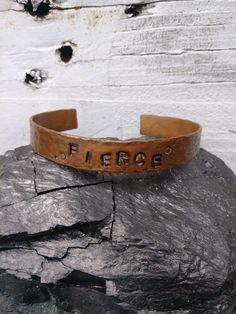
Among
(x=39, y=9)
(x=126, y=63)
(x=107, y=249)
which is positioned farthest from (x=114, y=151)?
(x=39, y=9)

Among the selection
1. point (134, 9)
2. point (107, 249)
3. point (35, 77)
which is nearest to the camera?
point (107, 249)

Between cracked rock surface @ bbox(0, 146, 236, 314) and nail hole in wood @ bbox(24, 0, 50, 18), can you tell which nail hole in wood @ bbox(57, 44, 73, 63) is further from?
cracked rock surface @ bbox(0, 146, 236, 314)

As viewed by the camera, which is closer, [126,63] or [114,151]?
[114,151]

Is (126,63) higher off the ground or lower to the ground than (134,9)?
lower

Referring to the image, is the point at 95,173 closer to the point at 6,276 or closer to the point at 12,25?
the point at 6,276

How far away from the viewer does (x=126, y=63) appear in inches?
37.5

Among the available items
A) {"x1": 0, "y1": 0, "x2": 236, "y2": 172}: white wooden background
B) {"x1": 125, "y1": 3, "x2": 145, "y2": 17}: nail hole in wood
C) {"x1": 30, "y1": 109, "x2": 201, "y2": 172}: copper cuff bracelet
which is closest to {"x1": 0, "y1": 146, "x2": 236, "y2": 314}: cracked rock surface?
{"x1": 30, "y1": 109, "x2": 201, "y2": 172}: copper cuff bracelet

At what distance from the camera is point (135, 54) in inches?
37.1

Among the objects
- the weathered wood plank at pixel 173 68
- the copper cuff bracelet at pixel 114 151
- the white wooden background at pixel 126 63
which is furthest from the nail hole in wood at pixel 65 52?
the copper cuff bracelet at pixel 114 151

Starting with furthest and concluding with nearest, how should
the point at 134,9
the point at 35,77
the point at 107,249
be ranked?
1. the point at 35,77
2. the point at 134,9
3. the point at 107,249

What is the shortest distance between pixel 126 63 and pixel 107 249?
0.50 meters

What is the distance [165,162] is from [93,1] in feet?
1.53

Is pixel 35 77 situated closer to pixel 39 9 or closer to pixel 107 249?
pixel 39 9

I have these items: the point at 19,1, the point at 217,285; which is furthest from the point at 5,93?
the point at 217,285
